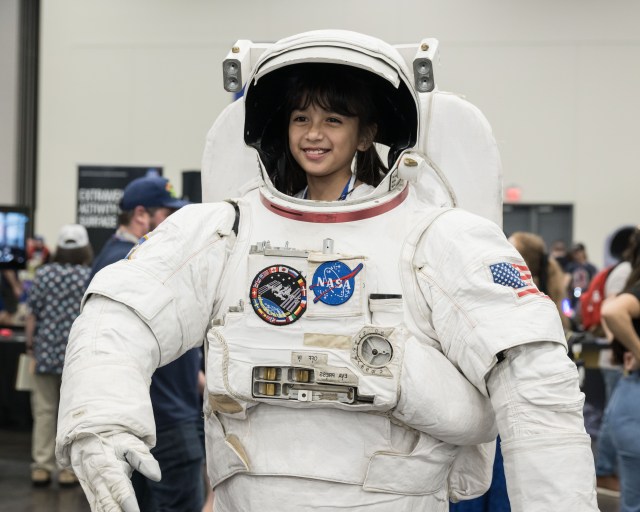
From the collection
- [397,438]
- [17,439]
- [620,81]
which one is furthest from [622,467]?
[620,81]

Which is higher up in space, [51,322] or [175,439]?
[51,322]

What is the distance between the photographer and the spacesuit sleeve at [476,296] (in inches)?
72.7

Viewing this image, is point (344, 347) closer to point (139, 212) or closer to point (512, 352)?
point (512, 352)

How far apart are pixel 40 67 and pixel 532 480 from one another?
12893mm

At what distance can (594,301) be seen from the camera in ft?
19.2

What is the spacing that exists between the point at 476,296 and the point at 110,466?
72 centimetres

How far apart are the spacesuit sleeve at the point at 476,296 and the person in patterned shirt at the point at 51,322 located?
384 centimetres

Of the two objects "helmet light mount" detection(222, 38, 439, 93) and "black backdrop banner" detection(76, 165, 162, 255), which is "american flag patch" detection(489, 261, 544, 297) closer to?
"helmet light mount" detection(222, 38, 439, 93)

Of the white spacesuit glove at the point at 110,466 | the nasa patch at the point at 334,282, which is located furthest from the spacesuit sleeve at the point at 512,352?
the white spacesuit glove at the point at 110,466

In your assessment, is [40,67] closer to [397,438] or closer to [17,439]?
[17,439]

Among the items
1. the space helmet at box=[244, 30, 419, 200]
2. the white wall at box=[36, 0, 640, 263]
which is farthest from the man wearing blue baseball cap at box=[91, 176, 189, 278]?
the white wall at box=[36, 0, 640, 263]

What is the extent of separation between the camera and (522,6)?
13.0 m

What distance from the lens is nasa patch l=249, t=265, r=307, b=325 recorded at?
6.24ft

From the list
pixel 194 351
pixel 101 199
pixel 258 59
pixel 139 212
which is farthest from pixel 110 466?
pixel 101 199
